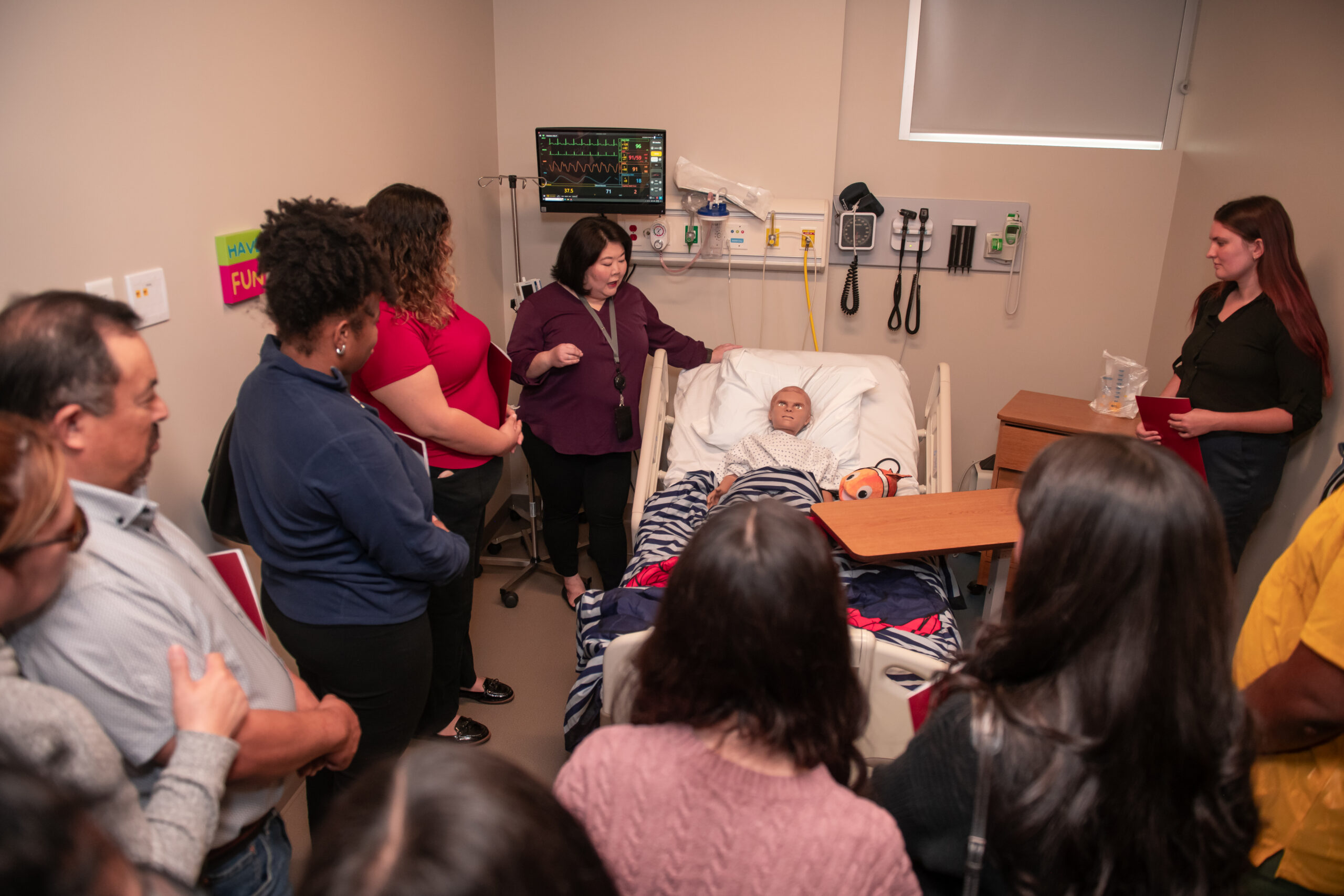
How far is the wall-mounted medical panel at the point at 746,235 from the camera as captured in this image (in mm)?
3484

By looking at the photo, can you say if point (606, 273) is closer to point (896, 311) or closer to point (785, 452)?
point (785, 452)

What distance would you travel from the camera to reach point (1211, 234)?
259cm

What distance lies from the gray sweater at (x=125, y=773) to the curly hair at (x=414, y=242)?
112cm

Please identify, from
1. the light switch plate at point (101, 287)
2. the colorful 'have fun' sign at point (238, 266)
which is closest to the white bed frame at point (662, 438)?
the colorful 'have fun' sign at point (238, 266)

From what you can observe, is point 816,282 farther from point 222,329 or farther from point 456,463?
point 222,329

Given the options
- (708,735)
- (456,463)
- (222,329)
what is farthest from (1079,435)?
(222,329)

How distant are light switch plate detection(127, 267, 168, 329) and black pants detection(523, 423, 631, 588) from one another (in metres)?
1.34

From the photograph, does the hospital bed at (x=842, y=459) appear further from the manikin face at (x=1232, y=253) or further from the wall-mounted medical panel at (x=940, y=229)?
the manikin face at (x=1232, y=253)

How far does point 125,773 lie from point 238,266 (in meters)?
1.35

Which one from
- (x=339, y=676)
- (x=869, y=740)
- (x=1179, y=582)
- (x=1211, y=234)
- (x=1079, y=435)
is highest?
(x=1211, y=234)

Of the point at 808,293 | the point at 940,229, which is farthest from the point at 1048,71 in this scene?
the point at 808,293

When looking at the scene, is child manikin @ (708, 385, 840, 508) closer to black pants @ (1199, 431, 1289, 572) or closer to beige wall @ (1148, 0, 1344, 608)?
black pants @ (1199, 431, 1289, 572)

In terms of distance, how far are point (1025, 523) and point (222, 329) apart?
1.81 meters

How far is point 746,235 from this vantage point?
3.52 metres
